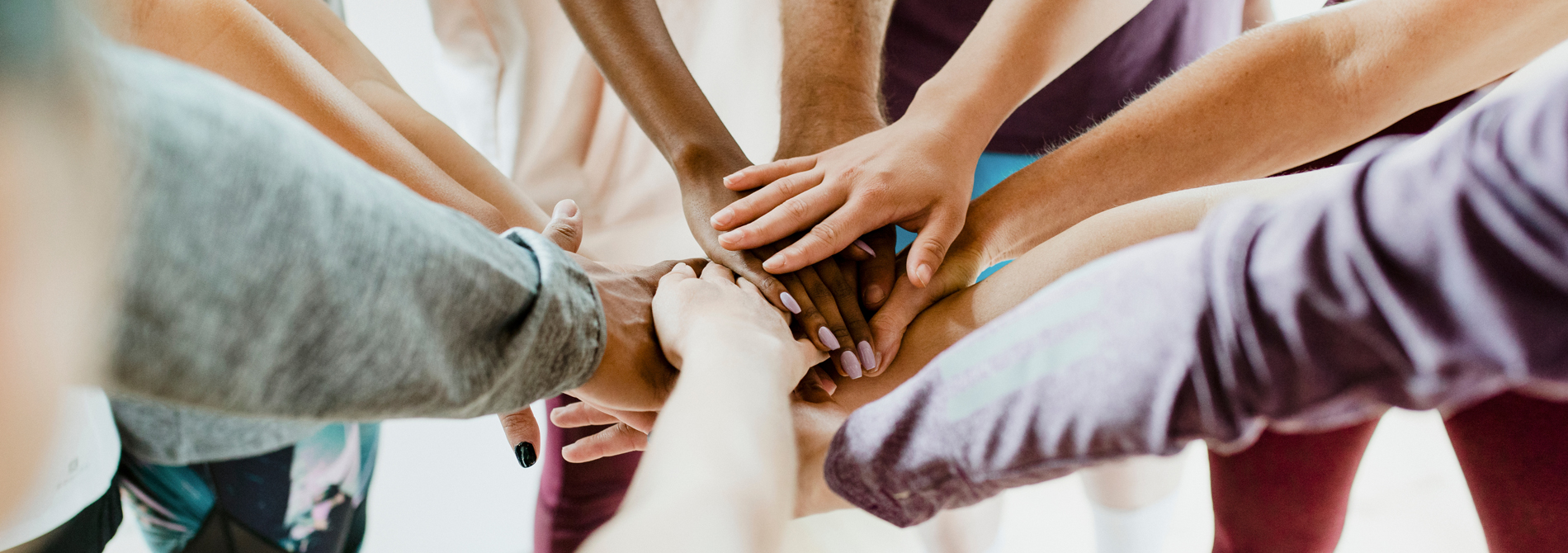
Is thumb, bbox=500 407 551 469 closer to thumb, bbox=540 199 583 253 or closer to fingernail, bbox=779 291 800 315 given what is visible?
thumb, bbox=540 199 583 253

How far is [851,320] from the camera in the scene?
26.5 inches

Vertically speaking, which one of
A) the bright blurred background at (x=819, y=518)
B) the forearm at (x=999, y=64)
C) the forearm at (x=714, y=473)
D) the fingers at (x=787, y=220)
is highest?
the forearm at (x=714, y=473)

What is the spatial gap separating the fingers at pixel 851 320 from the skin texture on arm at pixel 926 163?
34 millimetres

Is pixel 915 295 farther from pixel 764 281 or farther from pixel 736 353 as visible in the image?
pixel 736 353

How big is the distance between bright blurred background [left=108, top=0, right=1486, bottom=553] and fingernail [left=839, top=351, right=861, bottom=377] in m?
0.44

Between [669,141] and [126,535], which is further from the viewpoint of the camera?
[126,535]

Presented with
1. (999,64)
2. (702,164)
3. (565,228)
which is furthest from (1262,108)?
(565,228)

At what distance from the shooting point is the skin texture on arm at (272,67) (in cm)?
67

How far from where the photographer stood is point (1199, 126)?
2.23ft

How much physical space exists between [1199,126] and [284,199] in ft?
2.43

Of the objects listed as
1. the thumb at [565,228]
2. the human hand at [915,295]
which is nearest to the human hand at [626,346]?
the thumb at [565,228]

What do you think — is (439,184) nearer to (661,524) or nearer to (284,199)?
(284,199)

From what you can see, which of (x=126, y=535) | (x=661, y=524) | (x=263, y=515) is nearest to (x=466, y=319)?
(x=661, y=524)

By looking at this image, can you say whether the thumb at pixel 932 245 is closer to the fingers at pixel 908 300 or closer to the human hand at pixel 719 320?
the fingers at pixel 908 300
